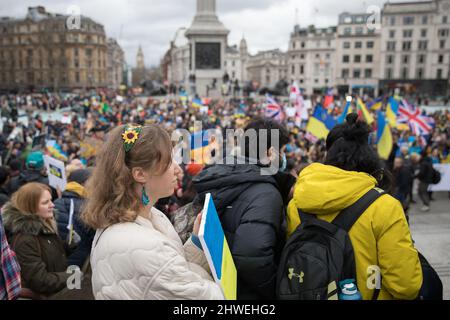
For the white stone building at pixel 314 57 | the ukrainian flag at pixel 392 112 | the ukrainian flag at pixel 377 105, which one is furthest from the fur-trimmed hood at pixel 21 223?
the white stone building at pixel 314 57

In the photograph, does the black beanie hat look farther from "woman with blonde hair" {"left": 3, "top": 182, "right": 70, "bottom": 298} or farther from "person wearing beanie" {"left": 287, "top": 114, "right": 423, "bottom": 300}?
"person wearing beanie" {"left": 287, "top": 114, "right": 423, "bottom": 300}

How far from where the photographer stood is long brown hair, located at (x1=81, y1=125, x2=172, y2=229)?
6.09 feet

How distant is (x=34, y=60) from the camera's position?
246 feet

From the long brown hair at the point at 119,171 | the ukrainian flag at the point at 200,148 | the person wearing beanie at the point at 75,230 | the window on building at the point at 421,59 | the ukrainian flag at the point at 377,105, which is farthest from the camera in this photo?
the window on building at the point at 421,59

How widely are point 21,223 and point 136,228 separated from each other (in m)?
2.06

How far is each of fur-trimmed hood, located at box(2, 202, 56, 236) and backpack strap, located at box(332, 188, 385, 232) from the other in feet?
8.16

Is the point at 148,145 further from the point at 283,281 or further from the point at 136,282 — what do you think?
the point at 283,281

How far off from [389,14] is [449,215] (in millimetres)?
79722

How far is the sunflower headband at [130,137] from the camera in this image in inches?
73.4

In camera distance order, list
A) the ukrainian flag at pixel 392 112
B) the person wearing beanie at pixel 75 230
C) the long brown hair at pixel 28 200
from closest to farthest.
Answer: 1. the long brown hair at pixel 28 200
2. the person wearing beanie at pixel 75 230
3. the ukrainian flag at pixel 392 112

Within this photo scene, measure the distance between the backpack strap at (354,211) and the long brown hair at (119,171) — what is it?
3.54 ft

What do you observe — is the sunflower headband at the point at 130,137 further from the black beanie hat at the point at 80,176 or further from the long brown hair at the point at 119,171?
the black beanie hat at the point at 80,176

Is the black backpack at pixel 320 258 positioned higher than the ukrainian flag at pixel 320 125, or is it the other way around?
the ukrainian flag at pixel 320 125

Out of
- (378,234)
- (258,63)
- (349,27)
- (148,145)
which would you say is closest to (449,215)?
(378,234)
